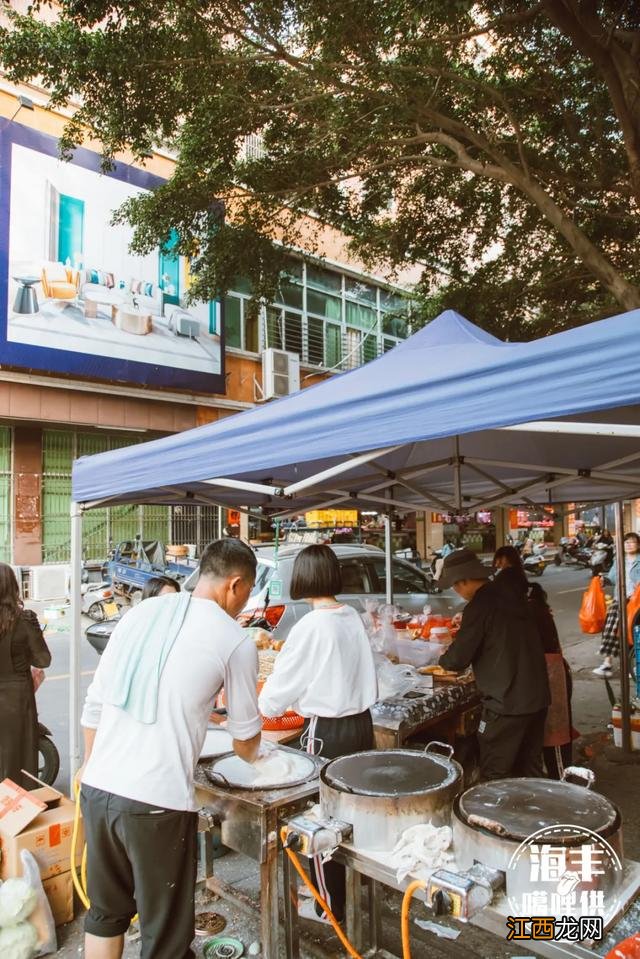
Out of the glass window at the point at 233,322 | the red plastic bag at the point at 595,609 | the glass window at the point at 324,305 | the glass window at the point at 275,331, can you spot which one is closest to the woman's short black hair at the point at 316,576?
the red plastic bag at the point at 595,609

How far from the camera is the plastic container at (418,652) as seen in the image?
4.65 metres

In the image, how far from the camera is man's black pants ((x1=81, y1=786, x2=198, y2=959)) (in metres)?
1.99

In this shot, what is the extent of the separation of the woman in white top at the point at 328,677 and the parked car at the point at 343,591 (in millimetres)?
3129

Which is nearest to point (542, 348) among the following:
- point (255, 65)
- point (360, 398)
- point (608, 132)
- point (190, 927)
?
point (360, 398)

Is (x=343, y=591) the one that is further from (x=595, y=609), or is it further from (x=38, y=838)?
(x=38, y=838)

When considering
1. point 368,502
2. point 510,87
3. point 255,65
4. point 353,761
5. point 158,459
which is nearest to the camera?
point 353,761

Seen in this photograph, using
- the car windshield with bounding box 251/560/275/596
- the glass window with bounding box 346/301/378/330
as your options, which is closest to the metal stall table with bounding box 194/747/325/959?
the car windshield with bounding box 251/560/275/596

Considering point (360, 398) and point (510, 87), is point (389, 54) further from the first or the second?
point (360, 398)

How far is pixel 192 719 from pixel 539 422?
1.47 m

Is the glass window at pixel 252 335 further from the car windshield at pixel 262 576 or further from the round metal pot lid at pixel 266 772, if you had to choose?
the round metal pot lid at pixel 266 772

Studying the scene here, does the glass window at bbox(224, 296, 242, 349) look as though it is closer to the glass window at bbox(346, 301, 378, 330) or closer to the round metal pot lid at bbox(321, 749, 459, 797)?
the glass window at bbox(346, 301, 378, 330)

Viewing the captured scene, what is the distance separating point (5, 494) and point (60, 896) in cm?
1146

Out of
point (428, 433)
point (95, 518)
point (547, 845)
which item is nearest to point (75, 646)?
point (428, 433)

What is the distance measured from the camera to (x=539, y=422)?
2.08 metres
